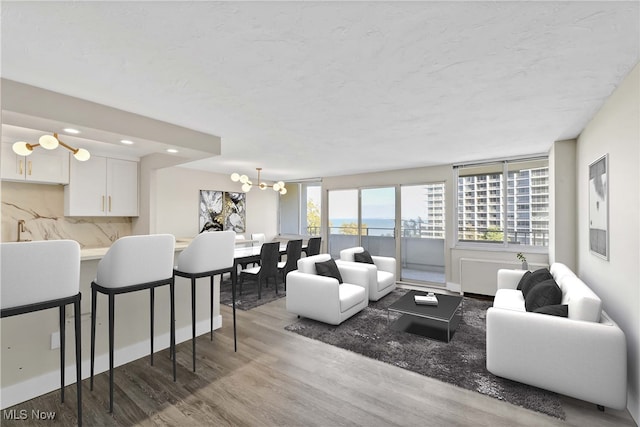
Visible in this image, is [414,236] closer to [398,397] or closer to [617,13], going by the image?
[398,397]

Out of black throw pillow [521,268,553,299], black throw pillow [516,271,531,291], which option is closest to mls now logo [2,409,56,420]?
black throw pillow [521,268,553,299]

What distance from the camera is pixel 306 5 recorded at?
1.22 metres

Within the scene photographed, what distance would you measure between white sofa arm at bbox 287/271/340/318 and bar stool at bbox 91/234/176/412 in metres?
1.60

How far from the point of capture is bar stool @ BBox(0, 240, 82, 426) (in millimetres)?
1467

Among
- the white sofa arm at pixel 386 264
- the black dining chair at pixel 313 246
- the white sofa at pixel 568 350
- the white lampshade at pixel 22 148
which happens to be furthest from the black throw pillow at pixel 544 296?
the white lampshade at pixel 22 148

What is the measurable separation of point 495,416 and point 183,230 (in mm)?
5493

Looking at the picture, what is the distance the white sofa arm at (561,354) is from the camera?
1860 millimetres

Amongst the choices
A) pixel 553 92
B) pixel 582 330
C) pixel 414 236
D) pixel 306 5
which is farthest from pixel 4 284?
pixel 414 236

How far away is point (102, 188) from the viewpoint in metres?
3.93

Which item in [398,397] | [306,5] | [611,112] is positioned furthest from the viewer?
[611,112]

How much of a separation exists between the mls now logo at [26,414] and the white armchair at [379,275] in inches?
135

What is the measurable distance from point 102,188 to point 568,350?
5487 mm

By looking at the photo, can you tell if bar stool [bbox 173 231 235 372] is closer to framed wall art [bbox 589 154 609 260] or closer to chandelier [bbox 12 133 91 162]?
chandelier [bbox 12 133 91 162]

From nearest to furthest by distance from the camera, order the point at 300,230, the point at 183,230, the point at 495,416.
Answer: the point at 495,416
the point at 183,230
the point at 300,230
